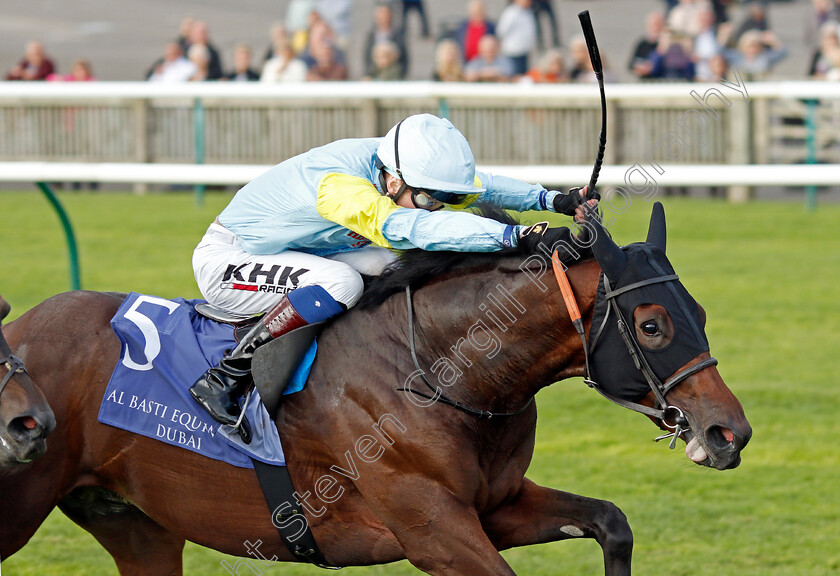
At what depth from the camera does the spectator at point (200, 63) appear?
1405 centimetres

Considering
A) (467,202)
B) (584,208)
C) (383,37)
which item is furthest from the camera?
(383,37)

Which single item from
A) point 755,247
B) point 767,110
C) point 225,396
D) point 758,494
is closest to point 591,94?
point 755,247

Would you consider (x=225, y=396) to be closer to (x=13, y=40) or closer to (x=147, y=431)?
(x=147, y=431)

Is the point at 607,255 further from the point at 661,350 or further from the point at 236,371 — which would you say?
the point at 236,371

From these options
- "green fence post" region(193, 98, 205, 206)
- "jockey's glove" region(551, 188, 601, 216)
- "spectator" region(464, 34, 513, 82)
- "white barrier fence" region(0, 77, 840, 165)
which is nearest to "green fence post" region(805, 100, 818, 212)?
"white barrier fence" region(0, 77, 840, 165)

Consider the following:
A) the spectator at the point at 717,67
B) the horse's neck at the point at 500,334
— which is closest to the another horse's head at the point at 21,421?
the horse's neck at the point at 500,334

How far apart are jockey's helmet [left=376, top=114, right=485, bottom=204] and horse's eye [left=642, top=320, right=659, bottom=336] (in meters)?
0.64

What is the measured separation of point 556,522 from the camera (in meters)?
3.76

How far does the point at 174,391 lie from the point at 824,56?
11427 millimetres

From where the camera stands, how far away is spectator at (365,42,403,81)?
14.1 metres

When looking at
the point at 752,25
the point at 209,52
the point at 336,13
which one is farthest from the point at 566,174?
the point at 336,13

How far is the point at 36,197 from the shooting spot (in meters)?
13.7

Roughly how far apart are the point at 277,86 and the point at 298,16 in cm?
792

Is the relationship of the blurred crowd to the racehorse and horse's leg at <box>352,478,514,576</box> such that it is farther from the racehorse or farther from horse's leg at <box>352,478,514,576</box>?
horse's leg at <box>352,478,514,576</box>
